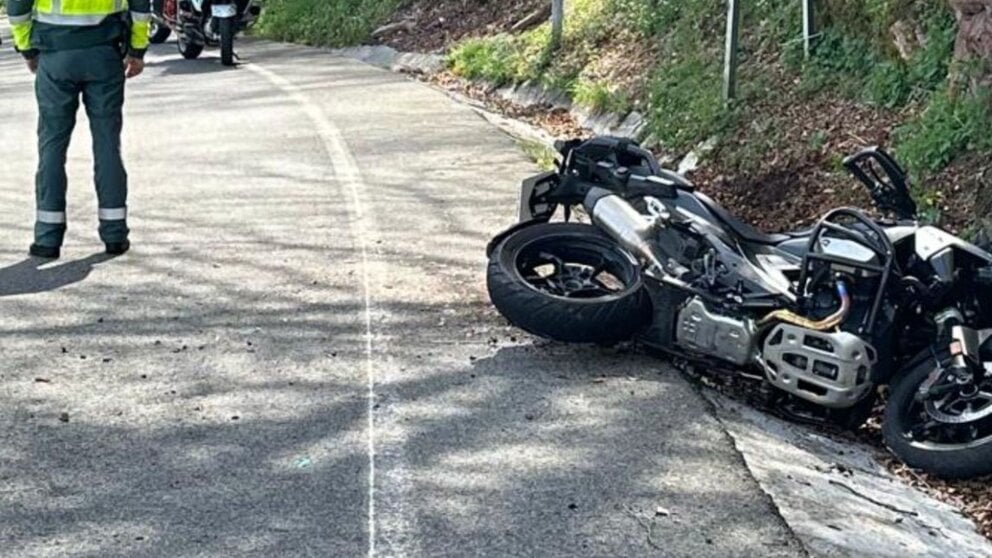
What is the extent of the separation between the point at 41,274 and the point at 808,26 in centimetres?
618

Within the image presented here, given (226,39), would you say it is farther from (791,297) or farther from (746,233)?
(791,297)

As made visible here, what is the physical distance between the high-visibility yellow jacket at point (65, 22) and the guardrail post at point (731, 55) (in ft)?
15.4

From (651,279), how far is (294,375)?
168 cm

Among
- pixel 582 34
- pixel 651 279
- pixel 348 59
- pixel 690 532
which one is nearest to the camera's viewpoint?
pixel 690 532

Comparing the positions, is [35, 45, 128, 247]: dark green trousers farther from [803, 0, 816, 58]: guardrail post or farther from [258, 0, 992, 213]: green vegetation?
[803, 0, 816, 58]: guardrail post

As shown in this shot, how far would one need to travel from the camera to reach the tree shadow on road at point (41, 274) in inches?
293

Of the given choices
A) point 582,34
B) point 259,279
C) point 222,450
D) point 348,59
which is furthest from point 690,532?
point 348,59

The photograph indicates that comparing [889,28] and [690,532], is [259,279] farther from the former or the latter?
[889,28]

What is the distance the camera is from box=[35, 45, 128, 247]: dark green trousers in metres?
7.86

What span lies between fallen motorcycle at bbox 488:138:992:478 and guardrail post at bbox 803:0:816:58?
397 cm

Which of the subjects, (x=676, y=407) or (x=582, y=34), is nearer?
(x=676, y=407)

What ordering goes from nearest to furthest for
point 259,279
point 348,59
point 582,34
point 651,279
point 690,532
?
point 690,532 < point 651,279 < point 259,279 < point 582,34 < point 348,59

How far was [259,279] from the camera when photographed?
7758 millimetres

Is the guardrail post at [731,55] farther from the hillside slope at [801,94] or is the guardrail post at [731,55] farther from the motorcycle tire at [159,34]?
the motorcycle tire at [159,34]
